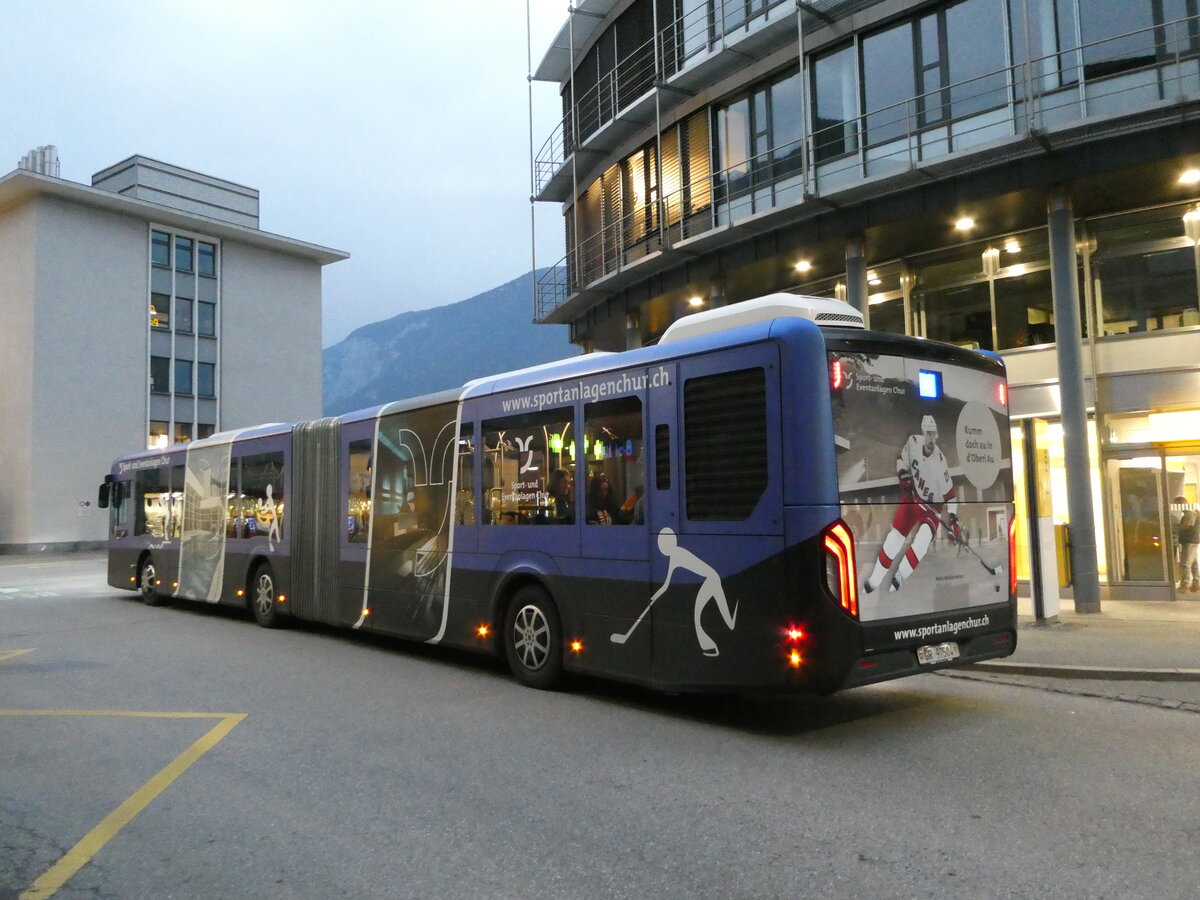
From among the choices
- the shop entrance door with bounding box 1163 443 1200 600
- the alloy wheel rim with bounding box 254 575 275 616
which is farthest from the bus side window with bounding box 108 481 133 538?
the shop entrance door with bounding box 1163 443 1200 600

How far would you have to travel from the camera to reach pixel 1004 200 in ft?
48.4

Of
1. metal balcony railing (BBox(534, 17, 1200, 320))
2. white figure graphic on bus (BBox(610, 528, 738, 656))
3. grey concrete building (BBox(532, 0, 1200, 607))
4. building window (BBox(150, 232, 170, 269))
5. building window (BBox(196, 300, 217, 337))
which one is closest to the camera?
white figure graphic on bus (BBox(610, 528, 738, 656))

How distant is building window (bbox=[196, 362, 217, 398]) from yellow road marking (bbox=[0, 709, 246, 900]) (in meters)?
44.8

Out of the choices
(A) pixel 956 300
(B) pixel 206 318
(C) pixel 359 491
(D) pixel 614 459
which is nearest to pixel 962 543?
(D) pixel 614 459

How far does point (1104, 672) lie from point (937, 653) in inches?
123

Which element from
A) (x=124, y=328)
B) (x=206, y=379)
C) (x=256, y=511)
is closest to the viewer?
(x=256, y=511)

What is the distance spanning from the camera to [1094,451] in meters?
15.4

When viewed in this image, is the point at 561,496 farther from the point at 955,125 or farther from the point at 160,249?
the point at 160,249

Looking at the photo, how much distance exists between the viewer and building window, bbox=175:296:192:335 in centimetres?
4894

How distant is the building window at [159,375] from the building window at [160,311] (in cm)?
166

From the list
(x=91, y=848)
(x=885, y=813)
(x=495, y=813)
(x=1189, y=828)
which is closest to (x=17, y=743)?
(x=91, y=848)

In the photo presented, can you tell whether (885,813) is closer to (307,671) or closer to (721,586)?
(721,586)

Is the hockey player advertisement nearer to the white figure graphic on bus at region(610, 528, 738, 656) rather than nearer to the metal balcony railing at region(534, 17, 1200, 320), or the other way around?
the white figure graphic on bus at region(610, 528, 738, 656)

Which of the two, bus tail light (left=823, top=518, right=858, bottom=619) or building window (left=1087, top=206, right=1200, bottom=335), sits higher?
building window (left=1087, top=206, right=1200, bottom=335)
